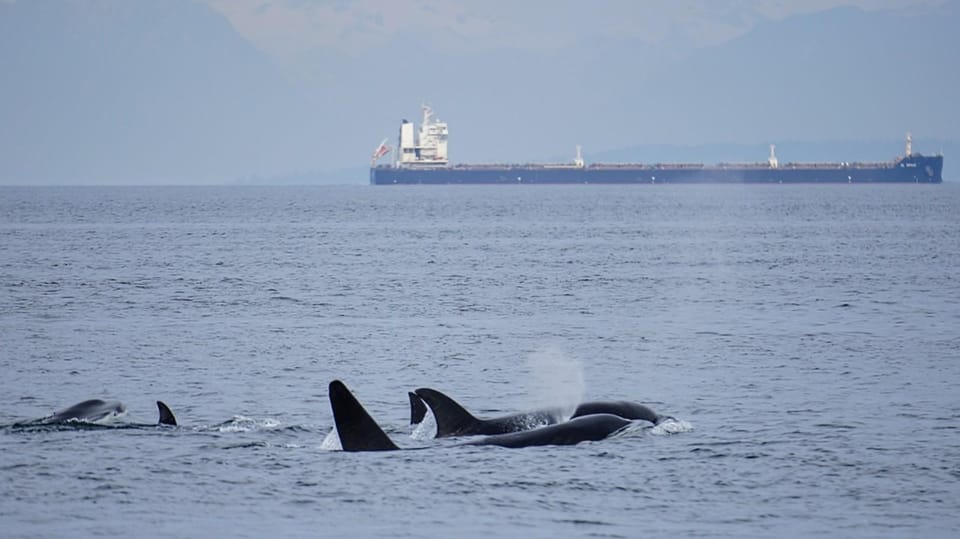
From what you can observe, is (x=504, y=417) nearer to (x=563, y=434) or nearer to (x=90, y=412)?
(x=563, y=434)

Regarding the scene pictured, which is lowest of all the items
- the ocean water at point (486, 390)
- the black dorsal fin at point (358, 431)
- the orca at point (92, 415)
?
the ocean water at point (486, 390)

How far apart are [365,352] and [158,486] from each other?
1564 centimetres

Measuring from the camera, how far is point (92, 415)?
24.2 meters

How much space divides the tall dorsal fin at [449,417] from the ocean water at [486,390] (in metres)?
0.34

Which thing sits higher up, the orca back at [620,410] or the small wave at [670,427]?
the orca back at [620,410]

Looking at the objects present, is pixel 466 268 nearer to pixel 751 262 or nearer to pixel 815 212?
pixel 751 262

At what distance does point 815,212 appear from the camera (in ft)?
488

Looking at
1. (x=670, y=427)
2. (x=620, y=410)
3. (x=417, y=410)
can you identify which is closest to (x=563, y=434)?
(x=620, y=410)

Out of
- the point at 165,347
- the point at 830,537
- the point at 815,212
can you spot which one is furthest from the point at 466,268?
the point at 815,212

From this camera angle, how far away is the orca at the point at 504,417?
22828 millimetres

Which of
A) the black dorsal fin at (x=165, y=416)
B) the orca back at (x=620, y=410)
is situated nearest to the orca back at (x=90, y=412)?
the black dorsal fin at (x=165, y=416)

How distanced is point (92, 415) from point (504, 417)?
6.55m

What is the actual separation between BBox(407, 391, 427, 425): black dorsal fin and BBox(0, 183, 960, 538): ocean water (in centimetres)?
56

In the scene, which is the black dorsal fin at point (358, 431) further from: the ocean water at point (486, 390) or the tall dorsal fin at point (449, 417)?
the tall dorsal fin at point (449, 417)
